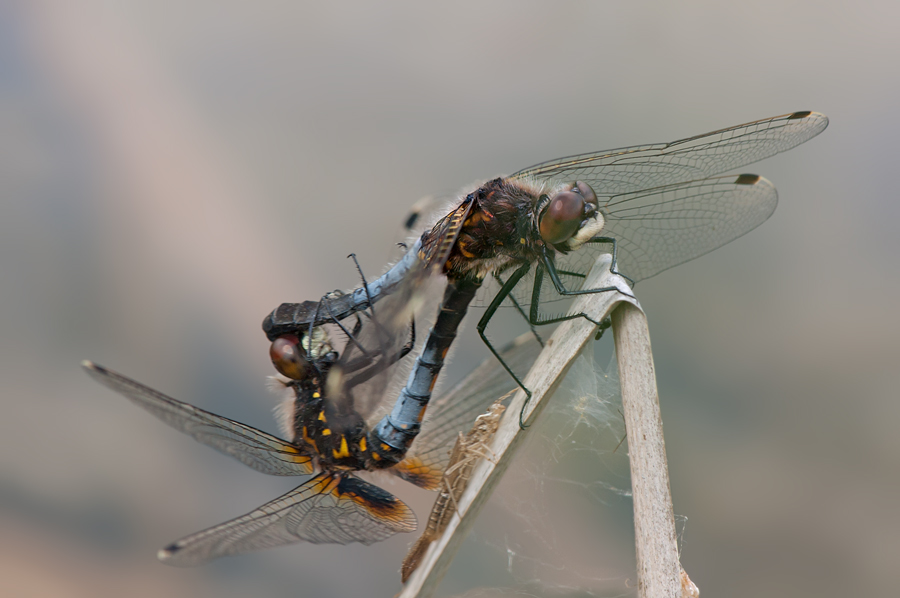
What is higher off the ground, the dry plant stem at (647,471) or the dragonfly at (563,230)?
the dragonfly at (563,230)

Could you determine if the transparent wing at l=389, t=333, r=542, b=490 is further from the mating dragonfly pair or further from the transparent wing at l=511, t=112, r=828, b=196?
the transparent wing at l=511, t=112, r=828, b=196

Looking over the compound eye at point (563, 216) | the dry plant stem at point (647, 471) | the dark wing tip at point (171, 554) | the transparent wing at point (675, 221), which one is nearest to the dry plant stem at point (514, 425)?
the dry plant stem at point (647, 471)

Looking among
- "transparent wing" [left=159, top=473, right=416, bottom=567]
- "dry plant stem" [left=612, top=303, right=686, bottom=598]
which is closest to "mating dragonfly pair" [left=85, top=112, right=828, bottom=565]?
"transparent wing" [left=159, top=473, right=416, bottom=567]

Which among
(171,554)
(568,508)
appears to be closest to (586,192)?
(568,508)

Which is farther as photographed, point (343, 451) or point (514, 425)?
point (343, 451)

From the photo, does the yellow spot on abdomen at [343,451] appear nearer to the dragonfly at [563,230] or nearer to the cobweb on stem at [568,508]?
the dragonfly at [563,230]

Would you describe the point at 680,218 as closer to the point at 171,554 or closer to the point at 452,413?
the point at 452,413

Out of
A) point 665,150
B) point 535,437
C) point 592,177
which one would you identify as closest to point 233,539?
point 535,437
